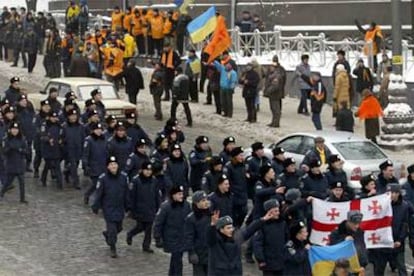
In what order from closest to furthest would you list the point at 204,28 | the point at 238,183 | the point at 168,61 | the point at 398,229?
the point at 398,229 → the point at 238,183 → the point at 168,61 → the point at 204,28

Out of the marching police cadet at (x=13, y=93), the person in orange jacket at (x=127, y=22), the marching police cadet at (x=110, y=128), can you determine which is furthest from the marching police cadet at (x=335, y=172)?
the person in orange jacket at (x=127, y=22)

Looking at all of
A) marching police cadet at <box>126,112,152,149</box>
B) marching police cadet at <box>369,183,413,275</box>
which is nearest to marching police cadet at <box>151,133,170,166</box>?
marching police cadet at <box>126,112,152,149</box>

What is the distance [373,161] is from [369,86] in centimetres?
967

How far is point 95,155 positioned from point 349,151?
453cm

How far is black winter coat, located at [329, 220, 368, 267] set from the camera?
14320 millimetres

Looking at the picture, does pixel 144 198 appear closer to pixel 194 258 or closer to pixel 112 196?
pixel 112 196

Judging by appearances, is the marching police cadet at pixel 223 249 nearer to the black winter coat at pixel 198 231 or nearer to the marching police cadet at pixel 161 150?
the black winter coat at pixel 198 231

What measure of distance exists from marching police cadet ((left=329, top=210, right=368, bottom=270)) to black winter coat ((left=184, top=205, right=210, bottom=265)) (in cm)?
152

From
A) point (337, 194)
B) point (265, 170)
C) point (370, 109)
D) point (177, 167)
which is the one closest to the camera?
point (337, 194)

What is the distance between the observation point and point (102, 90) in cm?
2872

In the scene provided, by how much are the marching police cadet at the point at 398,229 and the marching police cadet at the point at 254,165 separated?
9.10 feet

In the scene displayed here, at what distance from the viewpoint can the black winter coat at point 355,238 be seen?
14320 mm

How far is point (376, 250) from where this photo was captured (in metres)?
16.1

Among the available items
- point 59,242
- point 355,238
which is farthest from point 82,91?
point 355,238
